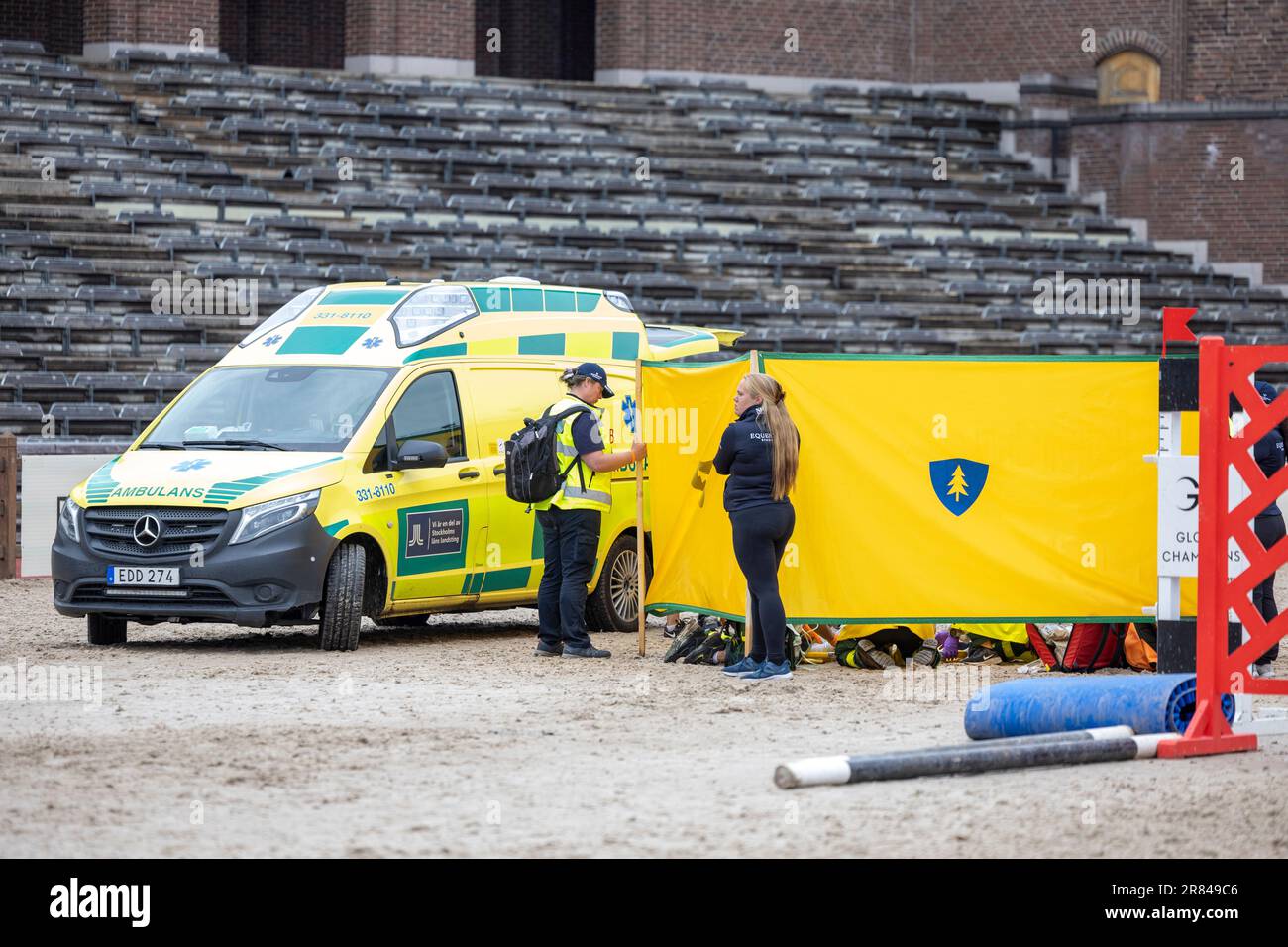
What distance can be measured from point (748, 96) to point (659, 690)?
24719 millimetres

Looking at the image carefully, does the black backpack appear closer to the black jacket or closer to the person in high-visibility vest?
the person in high-visibility vest

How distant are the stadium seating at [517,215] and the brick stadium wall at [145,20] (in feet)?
1.79

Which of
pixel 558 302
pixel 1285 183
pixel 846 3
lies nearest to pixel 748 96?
pixel 846 3

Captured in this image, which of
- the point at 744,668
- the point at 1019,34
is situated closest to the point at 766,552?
the point at 744,668

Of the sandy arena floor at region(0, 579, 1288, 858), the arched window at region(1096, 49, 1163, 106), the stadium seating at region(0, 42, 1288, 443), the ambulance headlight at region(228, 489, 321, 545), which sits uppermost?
the arched window at region(1096, 49, 1163, 106)

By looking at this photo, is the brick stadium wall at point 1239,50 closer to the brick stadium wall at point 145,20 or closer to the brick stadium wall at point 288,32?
the brick stadium wall at point 288,32

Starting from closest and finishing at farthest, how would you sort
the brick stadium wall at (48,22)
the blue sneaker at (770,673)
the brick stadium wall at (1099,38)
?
the blue sneaker at (770,673) < the brick stadium wall at (48,22) < the brick stadium wall at (1099,38)

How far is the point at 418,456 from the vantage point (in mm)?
13883

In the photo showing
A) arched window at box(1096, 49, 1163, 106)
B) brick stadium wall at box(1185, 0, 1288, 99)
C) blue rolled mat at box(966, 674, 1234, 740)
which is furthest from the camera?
arched window at box(1096, 49, 1163, 106)

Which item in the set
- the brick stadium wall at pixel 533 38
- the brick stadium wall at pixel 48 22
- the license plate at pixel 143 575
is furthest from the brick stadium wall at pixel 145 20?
the license plate at pixel 143 575

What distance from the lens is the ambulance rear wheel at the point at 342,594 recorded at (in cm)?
1334

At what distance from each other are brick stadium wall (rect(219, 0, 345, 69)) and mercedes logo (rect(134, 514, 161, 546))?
974 inches

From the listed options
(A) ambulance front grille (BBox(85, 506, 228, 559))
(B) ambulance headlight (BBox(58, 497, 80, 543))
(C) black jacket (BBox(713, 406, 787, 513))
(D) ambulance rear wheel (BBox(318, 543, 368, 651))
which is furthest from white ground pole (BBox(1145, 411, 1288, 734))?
A: (B) ambulance headlight (BBox(58, 497, 80, 543))

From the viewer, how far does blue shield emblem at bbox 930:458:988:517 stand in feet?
41.9
